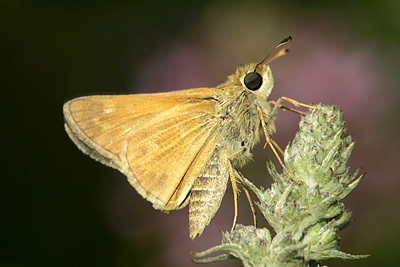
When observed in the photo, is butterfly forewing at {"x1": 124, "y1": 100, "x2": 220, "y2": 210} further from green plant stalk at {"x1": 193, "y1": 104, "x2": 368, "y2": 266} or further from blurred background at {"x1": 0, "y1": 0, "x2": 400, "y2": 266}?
blurred background at {"x1": 0, "y1": 0, "x2": 400, "y2": 266}

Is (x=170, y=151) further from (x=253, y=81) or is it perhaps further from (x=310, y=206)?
(x=310, y=206)

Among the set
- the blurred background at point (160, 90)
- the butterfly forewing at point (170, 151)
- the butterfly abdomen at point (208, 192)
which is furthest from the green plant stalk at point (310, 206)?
the blurred background at point (160, 90)

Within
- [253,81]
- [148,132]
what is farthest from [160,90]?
[253,81]

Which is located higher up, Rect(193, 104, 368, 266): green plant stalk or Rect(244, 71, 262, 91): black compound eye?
Rect(244, 71, 262, 91): black compound eye

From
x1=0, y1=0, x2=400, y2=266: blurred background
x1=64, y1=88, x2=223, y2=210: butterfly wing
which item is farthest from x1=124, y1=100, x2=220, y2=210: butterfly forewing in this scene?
x1=0, y1=0, x2=400, y2=266: blurred background

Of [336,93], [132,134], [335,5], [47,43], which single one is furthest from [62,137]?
[335,5]

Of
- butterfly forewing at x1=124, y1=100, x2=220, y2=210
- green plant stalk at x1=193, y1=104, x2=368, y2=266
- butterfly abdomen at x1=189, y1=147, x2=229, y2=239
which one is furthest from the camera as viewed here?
butterfly forewing at x1=124, y1=100, x2=220, y2=210
